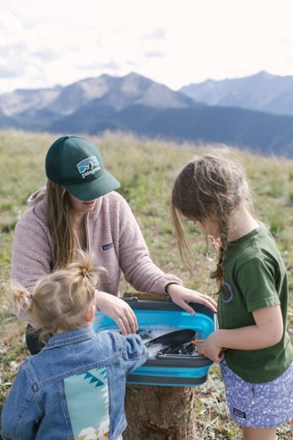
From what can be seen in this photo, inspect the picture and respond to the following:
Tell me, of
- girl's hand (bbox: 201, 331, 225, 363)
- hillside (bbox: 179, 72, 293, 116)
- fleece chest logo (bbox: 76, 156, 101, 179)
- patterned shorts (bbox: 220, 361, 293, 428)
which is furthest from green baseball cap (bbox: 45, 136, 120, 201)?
hillside (bbox: 179, 72, 293, 116)

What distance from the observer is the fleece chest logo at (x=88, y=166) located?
1.99 m

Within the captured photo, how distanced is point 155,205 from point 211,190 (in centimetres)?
470

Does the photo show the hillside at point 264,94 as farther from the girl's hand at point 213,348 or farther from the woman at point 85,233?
the girl's hand at point 213,348

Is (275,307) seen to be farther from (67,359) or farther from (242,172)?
(67,359)

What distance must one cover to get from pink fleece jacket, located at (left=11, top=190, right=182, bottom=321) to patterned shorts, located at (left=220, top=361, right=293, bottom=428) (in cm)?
60

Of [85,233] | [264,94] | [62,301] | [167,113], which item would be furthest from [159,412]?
[264,94]

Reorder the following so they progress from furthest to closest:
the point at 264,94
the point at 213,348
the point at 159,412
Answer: the point at 264,94
the point at 159,412
the point at 213,348

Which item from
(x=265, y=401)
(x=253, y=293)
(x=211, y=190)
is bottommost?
(x=265, y=401)

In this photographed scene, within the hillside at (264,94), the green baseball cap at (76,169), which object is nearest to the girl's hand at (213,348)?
the green baseball cap at (76,169)

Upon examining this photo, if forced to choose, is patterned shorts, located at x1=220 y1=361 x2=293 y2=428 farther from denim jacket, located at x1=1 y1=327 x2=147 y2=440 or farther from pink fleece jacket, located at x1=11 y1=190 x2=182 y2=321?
pink fleece jacket, located at x1=11 y1=190 x2=182 y2=321

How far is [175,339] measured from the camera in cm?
199

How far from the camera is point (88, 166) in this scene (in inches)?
79.4

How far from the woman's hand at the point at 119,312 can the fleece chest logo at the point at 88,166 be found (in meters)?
0.54

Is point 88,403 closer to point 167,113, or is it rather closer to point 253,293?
point 253,293
